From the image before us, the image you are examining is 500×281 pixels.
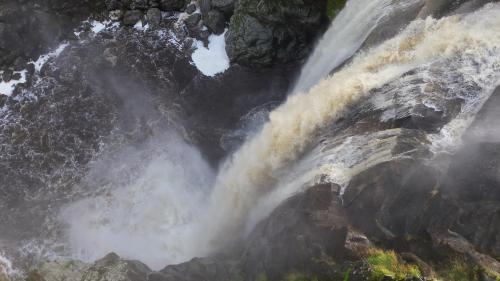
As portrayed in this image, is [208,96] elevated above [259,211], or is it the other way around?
[208,96]

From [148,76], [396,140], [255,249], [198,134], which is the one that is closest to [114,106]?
[148,76]

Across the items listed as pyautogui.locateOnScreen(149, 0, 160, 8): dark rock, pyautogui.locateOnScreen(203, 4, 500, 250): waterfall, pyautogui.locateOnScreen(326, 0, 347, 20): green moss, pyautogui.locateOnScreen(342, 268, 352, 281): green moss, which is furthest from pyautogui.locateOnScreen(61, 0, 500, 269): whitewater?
pyautogui.locateOnScreen(149, 0, 160, 8): dark rock

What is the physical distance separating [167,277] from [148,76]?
472 inches

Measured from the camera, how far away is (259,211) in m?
17.4

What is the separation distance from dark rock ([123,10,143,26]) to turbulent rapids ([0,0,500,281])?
69 centimetres

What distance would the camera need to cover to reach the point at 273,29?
904 inches

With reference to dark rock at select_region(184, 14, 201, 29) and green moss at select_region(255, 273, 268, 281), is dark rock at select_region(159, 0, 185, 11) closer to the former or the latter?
dark rock at select_region(184, 14, 201, 29)

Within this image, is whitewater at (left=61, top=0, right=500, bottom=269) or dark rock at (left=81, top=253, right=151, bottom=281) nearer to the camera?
dark rock at (left=81, top=253, right=151, bottom=281)

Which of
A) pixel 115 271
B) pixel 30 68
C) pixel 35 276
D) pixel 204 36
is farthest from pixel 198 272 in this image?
pixel 30 68

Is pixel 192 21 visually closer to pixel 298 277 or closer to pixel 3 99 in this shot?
pixel 3 99

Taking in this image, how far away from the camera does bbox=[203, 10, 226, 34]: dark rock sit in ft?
80.2

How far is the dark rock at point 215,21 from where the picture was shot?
24453mm

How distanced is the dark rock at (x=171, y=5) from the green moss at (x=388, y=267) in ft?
57.6

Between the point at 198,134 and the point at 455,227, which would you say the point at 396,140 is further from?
the point at 198,134
